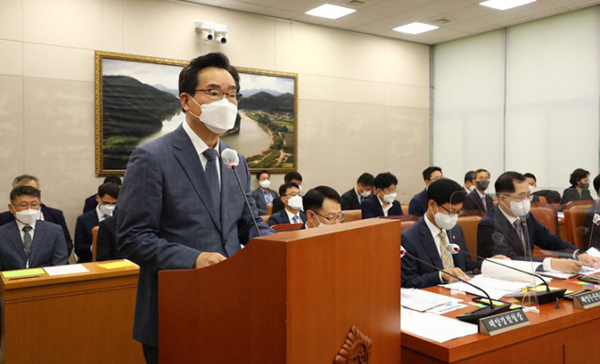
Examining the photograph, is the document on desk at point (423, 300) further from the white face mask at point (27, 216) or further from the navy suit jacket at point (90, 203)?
the navy suit jacket at point (90, 203)

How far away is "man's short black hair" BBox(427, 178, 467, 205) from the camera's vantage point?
263 centimetres

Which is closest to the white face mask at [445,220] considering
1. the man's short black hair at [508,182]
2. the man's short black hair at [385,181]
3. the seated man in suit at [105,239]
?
the man's short black hair at [508,182]

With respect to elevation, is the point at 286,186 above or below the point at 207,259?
above

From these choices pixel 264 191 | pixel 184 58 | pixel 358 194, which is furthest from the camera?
pixel 264 191

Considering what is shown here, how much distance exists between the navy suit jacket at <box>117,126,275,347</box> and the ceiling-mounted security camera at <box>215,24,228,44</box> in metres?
6.04

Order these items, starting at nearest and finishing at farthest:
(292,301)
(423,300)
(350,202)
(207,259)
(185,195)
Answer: (292,301) → (207,259) → (185,195) → (423,300) → (350,202)

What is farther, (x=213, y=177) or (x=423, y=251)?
(x=423, y=251)

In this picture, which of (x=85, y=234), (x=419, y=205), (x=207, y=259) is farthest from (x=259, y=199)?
(x=207, y=259)

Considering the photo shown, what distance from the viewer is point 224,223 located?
157 cm

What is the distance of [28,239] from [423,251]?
9.76 feet

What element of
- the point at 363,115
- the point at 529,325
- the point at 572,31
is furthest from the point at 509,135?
the point at 529,325

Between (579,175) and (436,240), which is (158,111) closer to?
(436,240)

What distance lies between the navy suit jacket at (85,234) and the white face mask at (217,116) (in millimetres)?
3809

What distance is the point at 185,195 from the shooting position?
4.94 ft
